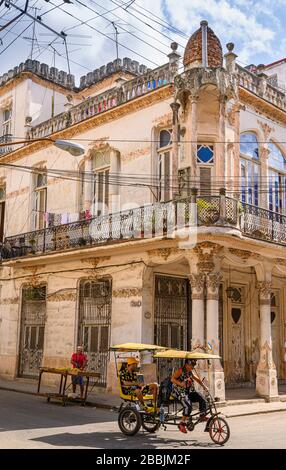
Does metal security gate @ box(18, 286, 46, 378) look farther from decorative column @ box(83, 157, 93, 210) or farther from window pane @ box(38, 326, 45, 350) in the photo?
decorative column @ box(83, 157, 93, 210)

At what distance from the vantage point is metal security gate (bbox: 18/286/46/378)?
20688 millimetres

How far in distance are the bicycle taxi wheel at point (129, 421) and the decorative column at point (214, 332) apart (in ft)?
15.2

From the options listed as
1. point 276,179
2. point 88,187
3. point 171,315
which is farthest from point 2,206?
point 276,179

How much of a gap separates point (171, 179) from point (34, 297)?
817cm

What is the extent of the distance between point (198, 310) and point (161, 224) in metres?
2.70

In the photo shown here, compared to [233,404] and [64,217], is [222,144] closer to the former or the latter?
[64,217]

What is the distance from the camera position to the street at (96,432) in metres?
9.23

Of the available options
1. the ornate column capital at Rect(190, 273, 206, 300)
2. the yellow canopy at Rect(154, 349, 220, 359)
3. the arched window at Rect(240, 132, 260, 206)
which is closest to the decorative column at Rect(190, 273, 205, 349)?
the ornate column capital at Rect(190, 273, 206, 300)

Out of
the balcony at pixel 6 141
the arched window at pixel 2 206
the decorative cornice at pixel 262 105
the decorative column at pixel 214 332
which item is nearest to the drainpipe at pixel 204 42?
the decorative cornice at pixel 262 105

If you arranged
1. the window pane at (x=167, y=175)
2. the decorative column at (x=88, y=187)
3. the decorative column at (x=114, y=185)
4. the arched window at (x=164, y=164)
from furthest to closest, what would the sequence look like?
the decorative column at (x=88, y=187), the decorative column at (x=114, y=185), the arched window at (x=164, y=164), the window pane at (x=167, y=175)

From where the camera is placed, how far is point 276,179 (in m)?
19.1

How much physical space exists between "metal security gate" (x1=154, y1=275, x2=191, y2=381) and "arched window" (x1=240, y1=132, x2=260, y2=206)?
3.69 metres

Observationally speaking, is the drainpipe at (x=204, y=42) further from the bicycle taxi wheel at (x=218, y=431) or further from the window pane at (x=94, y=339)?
the bicycle taxi wheel at (x=218, y=431)
